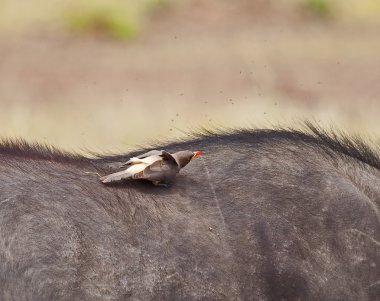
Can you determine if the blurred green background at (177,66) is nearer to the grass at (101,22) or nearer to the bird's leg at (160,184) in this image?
the grass at (101,22)

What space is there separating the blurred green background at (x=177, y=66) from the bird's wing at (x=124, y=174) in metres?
7.40

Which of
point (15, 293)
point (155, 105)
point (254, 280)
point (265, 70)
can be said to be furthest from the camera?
point (265, 70)

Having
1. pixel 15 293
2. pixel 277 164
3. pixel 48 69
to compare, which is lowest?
pixel 48 69

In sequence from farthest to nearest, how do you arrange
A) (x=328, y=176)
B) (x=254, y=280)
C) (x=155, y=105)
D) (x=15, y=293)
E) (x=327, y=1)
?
1. (x=327, y=1)
2. (x=155, y=105)
3. (x=328, y=176)
4. (x=254, y=280)
5. (x=15, y=293)

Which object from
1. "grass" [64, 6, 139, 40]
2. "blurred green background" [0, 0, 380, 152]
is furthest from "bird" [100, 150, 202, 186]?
"grass" [64, 6, 139, 40]

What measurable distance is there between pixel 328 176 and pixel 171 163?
0.89 m

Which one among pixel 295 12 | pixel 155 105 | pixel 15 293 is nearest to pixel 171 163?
pixel 15 293

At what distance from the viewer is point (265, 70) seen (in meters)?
19.5

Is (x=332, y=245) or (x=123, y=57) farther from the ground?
(x=332, y=245)

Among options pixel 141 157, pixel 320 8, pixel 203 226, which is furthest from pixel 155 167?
pixel 320 8

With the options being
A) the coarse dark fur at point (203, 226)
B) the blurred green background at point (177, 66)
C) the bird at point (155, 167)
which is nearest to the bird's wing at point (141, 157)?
the bird at point (155, 167)

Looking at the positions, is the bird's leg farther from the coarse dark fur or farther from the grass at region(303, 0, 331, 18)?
the grass at region(303, 0, 331, 18)

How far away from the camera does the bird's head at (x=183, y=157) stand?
583 centimetres

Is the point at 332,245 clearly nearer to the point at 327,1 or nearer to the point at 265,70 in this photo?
the point at 265,70
